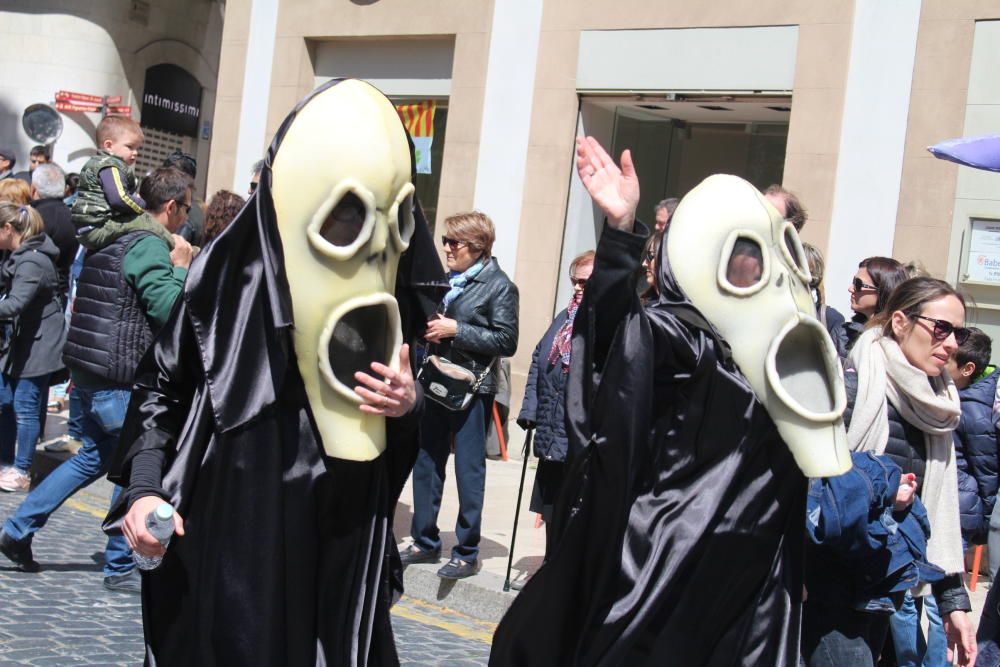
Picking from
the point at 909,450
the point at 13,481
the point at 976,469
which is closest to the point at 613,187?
the point at 909,450

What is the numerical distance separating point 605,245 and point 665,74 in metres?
8.68

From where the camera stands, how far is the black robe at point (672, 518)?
12.8ft

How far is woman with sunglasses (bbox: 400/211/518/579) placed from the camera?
7.57 m

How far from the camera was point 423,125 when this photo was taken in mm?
14336

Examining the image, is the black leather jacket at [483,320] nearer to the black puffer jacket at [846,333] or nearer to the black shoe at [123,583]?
the black puffer jacket at [846,333]

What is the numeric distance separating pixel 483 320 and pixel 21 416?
334 centimetres

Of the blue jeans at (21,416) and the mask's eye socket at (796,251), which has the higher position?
the mask's eye socket at (796,251)

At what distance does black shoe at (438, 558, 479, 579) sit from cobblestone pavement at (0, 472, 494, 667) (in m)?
0.18

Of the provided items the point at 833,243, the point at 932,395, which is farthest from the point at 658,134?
the point at 932,395

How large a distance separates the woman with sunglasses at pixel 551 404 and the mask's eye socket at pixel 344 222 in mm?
3824

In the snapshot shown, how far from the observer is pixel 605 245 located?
12.2 feet

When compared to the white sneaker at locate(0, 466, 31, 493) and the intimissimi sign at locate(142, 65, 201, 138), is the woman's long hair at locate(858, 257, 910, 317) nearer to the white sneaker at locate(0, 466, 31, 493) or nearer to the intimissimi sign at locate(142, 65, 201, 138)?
the white sneaker at locate(0, 466, 31, 493)

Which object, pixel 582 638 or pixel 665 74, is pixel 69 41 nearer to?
pixel 665 74

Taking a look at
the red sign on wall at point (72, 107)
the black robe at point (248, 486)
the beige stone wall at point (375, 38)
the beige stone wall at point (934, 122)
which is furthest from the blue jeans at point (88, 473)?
the red sign on wall at point (72, 107)
